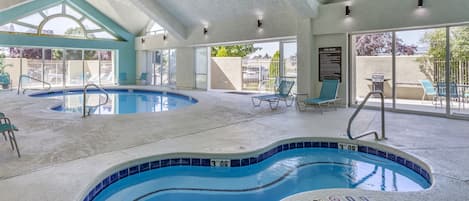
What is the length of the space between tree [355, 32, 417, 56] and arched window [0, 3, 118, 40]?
41.3 feet

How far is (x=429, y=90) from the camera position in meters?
7.41

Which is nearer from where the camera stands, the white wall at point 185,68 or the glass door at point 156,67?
the white wall at point 185,68

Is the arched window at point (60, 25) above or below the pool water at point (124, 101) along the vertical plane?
above

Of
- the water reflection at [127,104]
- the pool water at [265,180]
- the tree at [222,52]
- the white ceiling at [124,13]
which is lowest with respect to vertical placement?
the pool water at [265,180]

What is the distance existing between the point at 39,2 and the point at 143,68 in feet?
18.2

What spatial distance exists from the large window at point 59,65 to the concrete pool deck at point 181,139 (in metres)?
7.49

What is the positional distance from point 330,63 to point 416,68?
6.60ft

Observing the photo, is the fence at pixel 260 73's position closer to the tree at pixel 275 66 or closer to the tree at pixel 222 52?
the tree at pixel 275 66

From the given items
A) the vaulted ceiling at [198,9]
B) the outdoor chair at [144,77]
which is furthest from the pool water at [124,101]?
the vaulted ceiling at [198,9]

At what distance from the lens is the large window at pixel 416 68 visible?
6.71 m

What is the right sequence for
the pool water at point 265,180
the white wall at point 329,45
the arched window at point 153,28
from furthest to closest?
the arched window at point 153,28
the white wall at point 329,45
the pool water at point 265,180

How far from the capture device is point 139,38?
1678 centimetres

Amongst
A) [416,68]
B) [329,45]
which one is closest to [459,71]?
[416,68]

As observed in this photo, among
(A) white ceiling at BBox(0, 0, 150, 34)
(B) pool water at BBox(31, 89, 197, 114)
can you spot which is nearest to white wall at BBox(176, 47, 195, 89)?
(B) pool water at BBox(31, 89, 197, 114)
